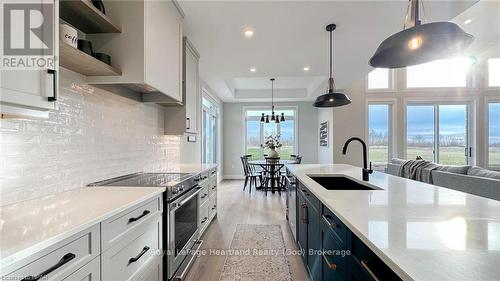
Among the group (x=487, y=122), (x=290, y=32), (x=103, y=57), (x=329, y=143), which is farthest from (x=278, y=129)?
(x=103, y=57)

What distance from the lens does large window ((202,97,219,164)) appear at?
19.6 feet

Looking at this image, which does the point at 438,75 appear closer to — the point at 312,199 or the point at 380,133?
the point at 380,133

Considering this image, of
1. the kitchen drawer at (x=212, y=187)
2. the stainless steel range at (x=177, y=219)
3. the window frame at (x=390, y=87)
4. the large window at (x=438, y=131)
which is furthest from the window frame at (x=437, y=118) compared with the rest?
the stainless steel range at (x=177, y=219)

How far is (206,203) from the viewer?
121 inches

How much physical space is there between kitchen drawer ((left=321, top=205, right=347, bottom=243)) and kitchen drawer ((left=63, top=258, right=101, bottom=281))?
Result: 1.18m

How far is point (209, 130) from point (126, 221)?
17.7ft

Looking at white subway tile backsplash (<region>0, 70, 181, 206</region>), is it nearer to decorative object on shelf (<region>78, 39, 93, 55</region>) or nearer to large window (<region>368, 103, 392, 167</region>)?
decorative object on shelf (<region>78, 39, 93, 55</region>)

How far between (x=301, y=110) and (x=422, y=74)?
3519mm

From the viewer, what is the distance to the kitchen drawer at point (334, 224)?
1124 mm

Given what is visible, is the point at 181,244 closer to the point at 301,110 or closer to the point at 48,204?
the point at 48,204

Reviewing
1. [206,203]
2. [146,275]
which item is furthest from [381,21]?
[146,275]

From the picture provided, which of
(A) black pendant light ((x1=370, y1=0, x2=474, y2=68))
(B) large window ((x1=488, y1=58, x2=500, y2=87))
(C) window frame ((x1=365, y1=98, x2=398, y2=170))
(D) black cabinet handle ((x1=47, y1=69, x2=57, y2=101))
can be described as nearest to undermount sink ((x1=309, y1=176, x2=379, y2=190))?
(A) black pendant light ((x1=370, y1=0, x2=474, y2=68))

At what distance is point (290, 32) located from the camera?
9.42 feet

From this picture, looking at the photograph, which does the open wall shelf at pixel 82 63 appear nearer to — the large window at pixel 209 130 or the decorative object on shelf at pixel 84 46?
the decorative object on shelf at pixel 84 46
